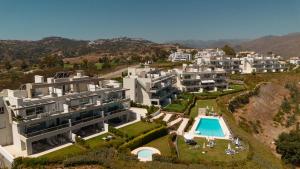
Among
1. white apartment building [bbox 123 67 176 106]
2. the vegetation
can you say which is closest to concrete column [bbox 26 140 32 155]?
the vegetation


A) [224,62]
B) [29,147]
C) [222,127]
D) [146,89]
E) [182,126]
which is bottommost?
[222,127]

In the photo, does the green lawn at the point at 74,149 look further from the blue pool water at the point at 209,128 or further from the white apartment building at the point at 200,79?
the white apartment building at the point at 200,79

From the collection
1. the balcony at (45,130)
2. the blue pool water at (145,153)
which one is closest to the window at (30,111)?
the balcony at (45,130)

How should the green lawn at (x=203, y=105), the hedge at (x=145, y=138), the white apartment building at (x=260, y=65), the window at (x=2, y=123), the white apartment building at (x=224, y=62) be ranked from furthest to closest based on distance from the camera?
the white apartment building at (x=260, y=65) → the white apartment building at (x=224, y=62) → the green lawn at (x=203, y=105) → the hedge at (x=145, y=138) → the window at (x=2, y=123)

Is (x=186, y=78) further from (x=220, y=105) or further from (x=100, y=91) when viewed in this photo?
(x=100, y=91)

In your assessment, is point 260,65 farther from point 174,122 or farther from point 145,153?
point 145,153

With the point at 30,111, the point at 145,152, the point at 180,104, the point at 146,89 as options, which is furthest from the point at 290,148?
the point at 30,111
